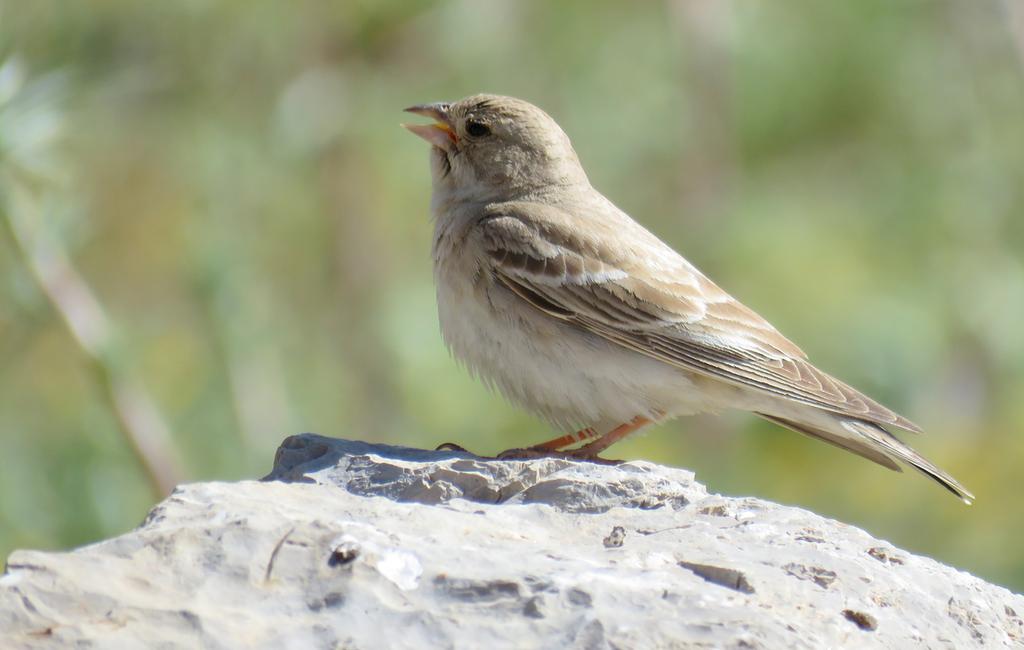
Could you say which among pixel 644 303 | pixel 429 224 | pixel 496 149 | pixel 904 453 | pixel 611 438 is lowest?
pixel 904 453

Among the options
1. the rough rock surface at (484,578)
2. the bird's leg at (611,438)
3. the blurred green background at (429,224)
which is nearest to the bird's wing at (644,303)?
the bird's leg at (611,438)

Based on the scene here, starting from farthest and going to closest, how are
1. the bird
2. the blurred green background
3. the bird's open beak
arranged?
the blurred green background → the bird's open beak → the bird

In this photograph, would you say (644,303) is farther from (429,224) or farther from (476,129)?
(429,224)

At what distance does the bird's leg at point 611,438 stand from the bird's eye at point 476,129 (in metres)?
1.70

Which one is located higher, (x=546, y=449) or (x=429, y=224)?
(x=429, y=224)

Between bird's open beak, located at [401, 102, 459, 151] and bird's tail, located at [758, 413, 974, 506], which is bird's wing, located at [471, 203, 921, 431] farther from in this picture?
bird's open beak, located at [401, 102, 459, 151]

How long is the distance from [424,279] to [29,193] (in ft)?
15.2

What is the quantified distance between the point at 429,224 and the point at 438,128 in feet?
10.4

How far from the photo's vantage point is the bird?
5.70 meters

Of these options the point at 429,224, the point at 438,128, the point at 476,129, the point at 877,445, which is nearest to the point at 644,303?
the point at 877,445

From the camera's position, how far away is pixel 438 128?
679cm

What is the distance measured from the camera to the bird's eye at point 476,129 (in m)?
6.69

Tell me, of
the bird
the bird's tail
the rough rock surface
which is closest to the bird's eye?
the bird

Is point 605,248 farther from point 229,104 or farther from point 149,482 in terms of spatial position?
point 229,104
